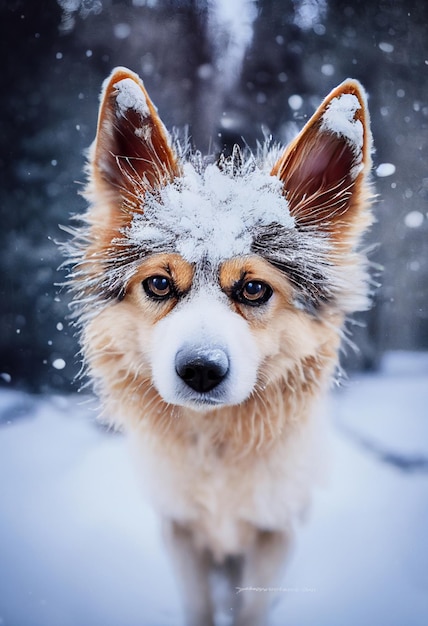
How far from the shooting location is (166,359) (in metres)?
0.93

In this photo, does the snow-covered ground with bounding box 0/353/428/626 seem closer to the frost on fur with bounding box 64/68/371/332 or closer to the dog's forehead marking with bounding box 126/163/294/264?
the frost on fur with bounding box 64/68/371/332

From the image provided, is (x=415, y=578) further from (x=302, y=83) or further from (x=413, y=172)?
(x=302, y=83)

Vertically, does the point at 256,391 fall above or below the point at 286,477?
above

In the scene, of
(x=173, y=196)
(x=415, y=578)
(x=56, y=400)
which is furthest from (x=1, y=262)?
(x=415, y=578)

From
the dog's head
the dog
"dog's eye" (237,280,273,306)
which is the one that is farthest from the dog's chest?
"dog's eye" (237,280,273,306)

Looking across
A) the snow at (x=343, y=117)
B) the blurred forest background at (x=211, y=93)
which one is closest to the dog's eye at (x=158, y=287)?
the blurred forest background at (x=211, y=93)

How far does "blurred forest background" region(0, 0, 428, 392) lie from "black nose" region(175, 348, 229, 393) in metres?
0.35

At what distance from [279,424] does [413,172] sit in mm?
626

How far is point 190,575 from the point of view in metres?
1.21

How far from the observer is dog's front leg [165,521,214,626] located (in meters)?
1.20

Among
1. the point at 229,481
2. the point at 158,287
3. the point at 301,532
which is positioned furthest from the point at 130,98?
the point at 301,532

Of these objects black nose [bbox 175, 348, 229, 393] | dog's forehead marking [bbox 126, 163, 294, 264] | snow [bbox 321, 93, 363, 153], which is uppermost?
snow [bbox 321, 93, 363, 153]

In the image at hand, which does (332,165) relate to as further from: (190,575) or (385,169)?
(190,575)

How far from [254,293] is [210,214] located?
17 cm
